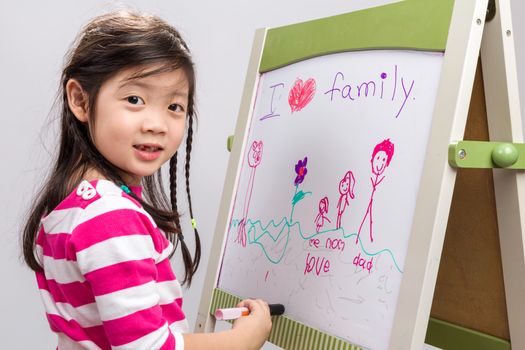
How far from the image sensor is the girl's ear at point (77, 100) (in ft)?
3.72

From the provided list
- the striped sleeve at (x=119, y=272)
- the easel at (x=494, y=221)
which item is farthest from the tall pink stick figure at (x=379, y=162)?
the striped sleeve at (x=119, y=272)

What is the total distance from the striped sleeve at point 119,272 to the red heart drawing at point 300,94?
1.50 ft

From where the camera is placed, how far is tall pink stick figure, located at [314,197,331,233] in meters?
1.25

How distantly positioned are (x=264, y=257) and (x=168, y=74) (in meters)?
0.40

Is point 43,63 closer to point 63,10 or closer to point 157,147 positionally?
point 63,10

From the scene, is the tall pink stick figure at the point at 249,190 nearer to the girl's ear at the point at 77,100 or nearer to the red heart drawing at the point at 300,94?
the red heart drawing at the point at 300,94

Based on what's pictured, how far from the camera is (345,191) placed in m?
1.22

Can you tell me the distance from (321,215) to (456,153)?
0.29 m

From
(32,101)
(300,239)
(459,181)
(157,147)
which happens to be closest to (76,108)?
(157,147)

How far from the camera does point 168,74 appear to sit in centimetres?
113

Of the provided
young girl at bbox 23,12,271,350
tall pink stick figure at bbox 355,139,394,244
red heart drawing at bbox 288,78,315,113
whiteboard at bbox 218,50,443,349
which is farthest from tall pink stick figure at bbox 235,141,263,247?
tall pink stick figure at bbox 355,139,394,244

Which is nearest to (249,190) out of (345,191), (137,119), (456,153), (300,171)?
(300,171)

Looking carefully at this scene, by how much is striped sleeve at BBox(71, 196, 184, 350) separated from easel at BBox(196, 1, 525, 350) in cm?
32

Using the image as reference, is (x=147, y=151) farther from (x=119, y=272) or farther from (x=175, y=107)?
(x=119, y=272)
